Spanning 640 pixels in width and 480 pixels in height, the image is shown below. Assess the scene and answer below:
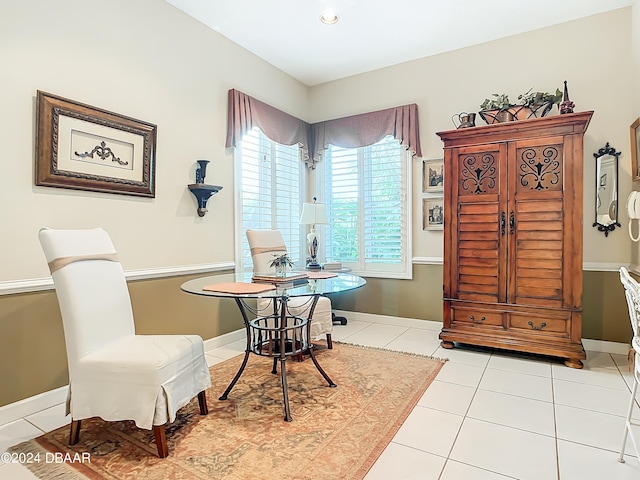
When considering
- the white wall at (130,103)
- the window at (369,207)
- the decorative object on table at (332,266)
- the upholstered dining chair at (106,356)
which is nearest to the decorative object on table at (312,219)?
the decorative object on table at (332,266)

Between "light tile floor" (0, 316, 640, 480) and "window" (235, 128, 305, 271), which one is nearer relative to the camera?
"light tile floor" (0, 316, 640, 480)

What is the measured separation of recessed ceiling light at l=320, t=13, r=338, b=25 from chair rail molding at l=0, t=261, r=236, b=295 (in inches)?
93.4

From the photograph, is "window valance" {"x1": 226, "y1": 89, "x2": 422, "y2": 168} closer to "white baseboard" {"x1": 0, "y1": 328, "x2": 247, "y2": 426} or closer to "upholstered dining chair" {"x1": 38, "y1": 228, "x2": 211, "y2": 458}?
"upholstered dining chair" {"x1": 38, "y1": 228, "x2": 211, "y2": 458}

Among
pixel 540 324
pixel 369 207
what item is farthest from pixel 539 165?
pixel 369 207

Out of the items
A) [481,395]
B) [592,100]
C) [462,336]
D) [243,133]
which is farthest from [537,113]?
[243,133]

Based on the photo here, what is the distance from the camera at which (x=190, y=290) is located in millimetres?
2184

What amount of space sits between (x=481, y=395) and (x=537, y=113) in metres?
2.40

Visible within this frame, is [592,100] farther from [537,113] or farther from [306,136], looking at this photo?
[306,136]

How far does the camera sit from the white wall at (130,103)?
2.19 metres

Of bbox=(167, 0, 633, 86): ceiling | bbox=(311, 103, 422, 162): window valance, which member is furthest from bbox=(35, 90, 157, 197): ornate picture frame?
bbox=(311, 103, 422, 162): window valance

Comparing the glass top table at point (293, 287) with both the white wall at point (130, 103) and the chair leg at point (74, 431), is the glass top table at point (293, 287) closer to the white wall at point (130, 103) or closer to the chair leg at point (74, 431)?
the white wall at point (130, 103)

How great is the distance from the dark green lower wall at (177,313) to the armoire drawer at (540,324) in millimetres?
599

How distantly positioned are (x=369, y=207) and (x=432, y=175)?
31.9 inches

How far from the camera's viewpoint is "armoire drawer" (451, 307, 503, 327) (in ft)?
10.6
